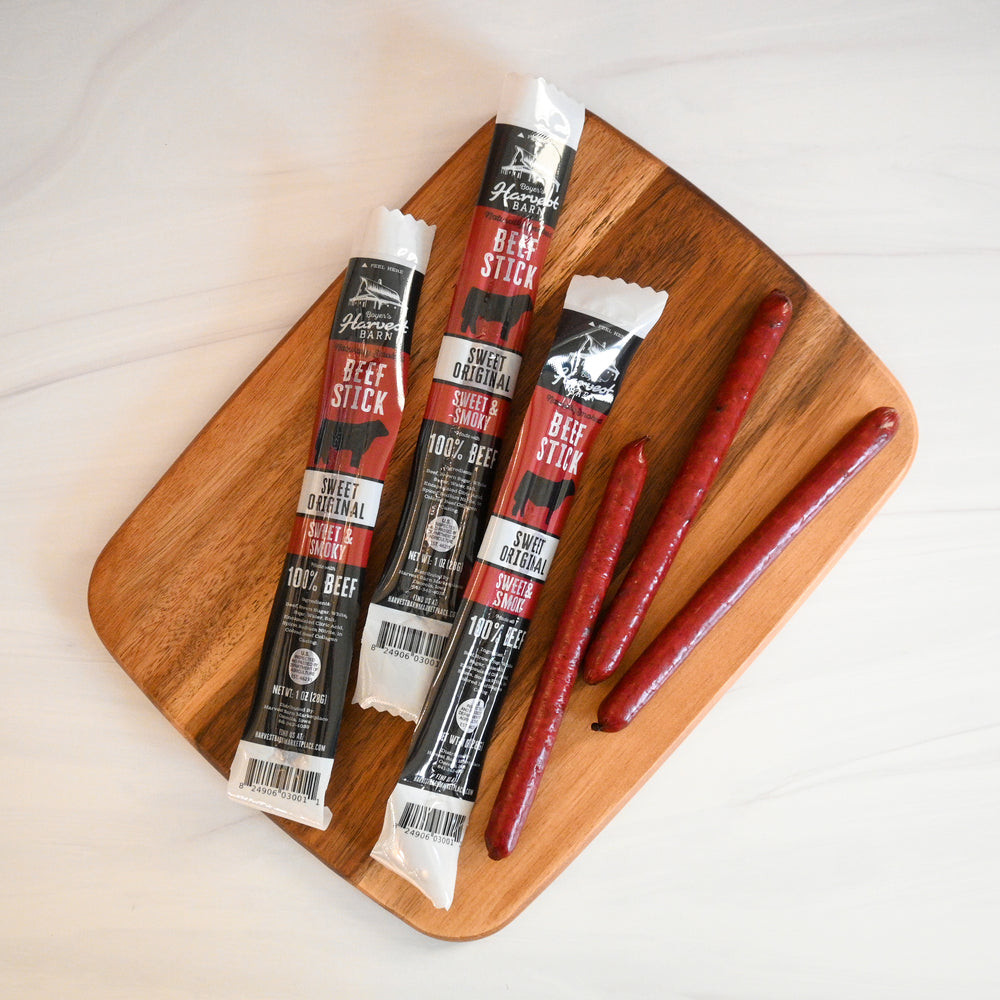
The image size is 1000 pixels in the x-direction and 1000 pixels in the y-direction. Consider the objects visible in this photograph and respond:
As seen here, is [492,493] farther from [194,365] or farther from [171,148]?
[171,148]

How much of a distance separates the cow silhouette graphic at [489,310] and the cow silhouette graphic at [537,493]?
0.48 feet

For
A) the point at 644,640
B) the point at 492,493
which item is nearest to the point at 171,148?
the point at 492,493

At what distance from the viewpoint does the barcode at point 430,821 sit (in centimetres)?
80

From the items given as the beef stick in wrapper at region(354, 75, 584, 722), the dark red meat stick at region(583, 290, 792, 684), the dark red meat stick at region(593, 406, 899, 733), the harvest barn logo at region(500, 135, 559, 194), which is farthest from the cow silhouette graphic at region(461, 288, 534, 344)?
the dark red meat stick at region(593, 406, 899, 733)

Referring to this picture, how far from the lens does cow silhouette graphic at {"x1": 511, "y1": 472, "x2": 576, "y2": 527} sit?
2.60 ft

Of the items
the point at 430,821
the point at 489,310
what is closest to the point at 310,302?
the point at 489,310

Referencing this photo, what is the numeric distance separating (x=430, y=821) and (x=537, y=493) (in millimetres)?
346

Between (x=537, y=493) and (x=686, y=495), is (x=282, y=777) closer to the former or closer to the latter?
(x=537, y=493)

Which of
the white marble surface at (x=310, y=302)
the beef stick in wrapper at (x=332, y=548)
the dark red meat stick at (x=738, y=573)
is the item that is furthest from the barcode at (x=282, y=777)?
the dark red meat stick at (x=738, y=573)

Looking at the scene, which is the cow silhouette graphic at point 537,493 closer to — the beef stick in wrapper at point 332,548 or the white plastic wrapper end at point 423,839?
the beef stick in wrapper at point 332,548

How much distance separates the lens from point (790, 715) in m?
0.91

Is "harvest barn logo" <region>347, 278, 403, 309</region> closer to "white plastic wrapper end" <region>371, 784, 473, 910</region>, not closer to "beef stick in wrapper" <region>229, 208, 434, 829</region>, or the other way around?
"beef stick in wrapper" <region>229, 208, 434, 829</region>

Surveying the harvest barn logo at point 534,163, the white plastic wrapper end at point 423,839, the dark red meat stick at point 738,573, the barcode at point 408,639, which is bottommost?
the white plastic wrapper end at point 423,839

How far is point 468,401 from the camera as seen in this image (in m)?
0.80
